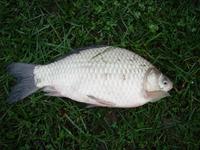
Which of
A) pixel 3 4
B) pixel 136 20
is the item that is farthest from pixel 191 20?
pixel 3 4

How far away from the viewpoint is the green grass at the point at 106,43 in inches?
122

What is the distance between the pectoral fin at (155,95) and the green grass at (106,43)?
19 centimetres

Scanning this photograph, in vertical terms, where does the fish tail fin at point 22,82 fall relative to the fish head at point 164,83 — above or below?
below

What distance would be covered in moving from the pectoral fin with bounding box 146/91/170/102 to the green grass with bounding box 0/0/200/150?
193 mm

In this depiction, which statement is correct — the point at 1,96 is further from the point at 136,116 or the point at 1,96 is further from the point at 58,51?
the point at 136,116

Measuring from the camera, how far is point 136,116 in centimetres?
309

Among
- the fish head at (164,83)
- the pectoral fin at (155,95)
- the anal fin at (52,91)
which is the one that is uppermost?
the fish head at (164,83)

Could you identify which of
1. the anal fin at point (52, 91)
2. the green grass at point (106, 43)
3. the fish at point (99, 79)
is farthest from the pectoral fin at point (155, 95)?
the anal fin at point (52, 91)

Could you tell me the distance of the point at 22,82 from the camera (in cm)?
301

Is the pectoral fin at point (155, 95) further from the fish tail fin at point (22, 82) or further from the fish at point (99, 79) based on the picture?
the fish tail fin at point (22, 82)

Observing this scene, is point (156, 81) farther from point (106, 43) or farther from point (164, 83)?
point (106, 43)

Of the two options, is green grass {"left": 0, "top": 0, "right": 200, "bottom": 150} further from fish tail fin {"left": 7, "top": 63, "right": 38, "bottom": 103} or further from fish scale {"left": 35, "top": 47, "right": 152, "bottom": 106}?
fish scale {"left": 35, "top": 47, "right": 152, "bottom": 106}

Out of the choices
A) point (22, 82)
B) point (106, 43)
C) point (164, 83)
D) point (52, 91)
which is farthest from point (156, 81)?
point (22, 82)

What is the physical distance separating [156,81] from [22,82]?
3.33 ft
